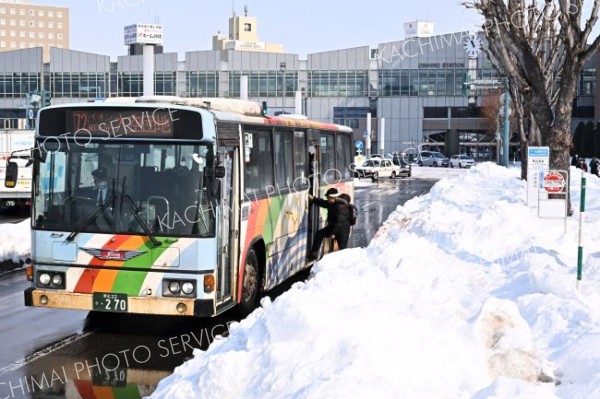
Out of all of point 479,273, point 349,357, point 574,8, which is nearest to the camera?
point 349,357

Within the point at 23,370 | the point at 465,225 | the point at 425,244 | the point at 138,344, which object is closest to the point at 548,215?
the point at 465,225

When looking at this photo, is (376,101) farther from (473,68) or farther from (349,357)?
(349,357)

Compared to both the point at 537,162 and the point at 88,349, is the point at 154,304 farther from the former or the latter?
the point at 537,162

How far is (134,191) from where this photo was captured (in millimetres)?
9672

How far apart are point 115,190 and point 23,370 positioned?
2324 millimetres

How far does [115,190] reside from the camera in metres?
9.67

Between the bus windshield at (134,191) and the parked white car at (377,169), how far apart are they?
48699 mm

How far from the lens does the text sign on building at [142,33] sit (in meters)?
114

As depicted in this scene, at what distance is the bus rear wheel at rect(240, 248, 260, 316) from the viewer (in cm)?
1095

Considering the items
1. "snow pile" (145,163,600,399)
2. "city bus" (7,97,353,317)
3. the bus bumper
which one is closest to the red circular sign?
"snow pile" (145,163,600,399)

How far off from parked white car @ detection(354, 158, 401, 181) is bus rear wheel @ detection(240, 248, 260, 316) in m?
46.9

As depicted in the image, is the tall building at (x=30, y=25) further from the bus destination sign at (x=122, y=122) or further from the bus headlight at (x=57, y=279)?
the bus headlight at (x=57, y=279)

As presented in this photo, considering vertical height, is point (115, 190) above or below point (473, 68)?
below

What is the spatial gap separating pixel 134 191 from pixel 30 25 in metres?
179
